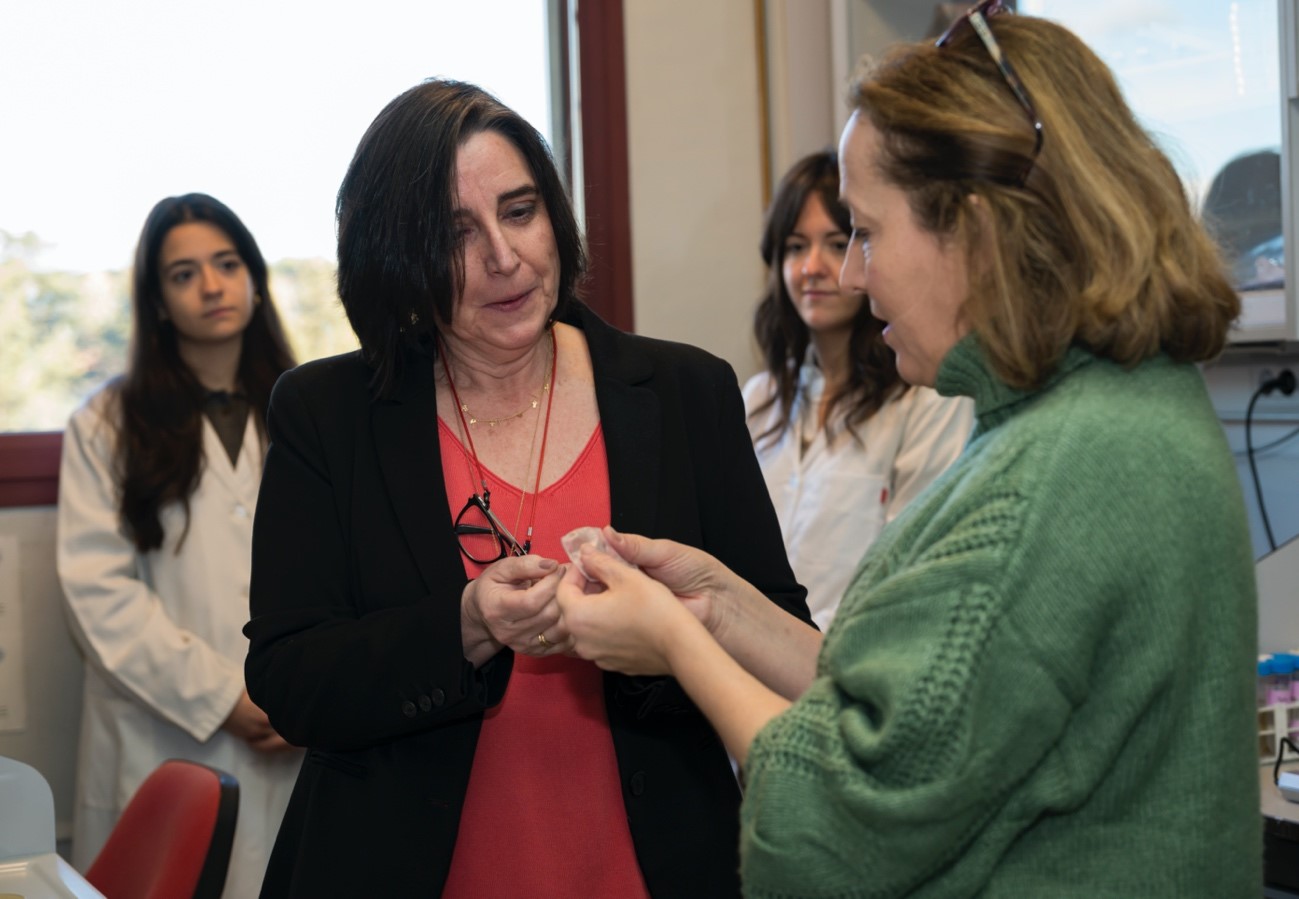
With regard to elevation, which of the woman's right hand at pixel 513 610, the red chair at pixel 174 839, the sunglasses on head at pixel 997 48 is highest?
the sunglasses on head at pixel 997 48

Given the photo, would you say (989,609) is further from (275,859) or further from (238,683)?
(238,683)

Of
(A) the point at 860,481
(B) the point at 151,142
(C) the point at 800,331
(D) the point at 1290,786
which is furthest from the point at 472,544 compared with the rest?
(B) the point at 151,142

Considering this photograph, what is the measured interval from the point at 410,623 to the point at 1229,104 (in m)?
2.17

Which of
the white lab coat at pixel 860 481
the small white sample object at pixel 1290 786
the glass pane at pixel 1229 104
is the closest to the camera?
the small white sample object at pixel 1290 786

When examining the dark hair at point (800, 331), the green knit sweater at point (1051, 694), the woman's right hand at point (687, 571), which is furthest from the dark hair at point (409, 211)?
the dark hair at point (800, 331)

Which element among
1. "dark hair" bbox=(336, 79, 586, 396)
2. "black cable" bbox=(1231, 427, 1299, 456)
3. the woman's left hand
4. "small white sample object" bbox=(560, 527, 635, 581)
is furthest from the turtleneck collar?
"black cable" bbox=(1231, 427, 1299, 456)

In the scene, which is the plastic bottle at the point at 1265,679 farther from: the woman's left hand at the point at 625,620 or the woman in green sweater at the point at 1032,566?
the woman's left hand at the point at 625,620

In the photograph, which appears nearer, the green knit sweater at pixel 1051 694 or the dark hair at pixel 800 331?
the green knit sweater at pixel 1051 694

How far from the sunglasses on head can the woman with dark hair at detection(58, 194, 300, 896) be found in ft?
7.24

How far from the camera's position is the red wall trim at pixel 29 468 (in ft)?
10.2

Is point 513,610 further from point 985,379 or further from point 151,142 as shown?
point 151,142

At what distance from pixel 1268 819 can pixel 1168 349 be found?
115cm

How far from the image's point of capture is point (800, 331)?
3.11 metres

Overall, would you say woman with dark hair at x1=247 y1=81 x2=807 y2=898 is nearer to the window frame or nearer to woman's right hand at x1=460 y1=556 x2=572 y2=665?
woman's right hand at x1=460 y1=556 x2=572 y2=665
